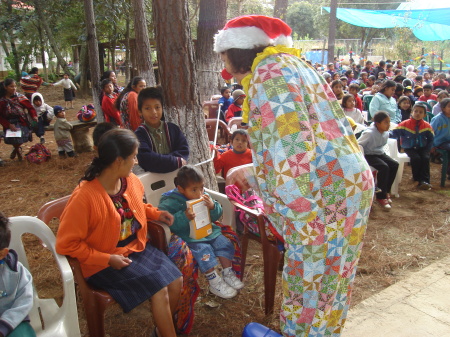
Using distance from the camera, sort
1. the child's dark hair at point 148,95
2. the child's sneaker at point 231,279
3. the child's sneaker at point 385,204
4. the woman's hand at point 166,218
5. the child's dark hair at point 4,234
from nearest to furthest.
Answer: the child's dark hair at point 4,234
the woman's hand at point 166,218
the child's sneaker at point 231,279
the child's dark hair at point 148,95
the child's sneaker at point 385,204

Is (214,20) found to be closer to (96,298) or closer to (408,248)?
(408,248)

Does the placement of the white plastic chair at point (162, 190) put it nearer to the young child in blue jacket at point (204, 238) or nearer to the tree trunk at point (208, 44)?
the young child in blue jacket at point (204, 238)

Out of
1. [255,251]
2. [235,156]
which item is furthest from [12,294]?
[235,156]

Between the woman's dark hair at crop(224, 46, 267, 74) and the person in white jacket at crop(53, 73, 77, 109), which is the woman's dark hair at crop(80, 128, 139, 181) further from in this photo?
the person in white jacket at crop(53, 73, 77, 109)

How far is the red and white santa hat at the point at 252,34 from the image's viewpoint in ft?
6.14

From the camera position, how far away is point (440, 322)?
2662mm

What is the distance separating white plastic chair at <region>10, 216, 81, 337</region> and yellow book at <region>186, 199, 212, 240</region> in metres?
0.89

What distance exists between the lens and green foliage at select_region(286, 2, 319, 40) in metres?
36.5

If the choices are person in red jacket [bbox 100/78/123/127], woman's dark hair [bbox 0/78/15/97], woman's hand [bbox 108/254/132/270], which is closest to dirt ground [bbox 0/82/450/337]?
woman's hand [bbox 108/254/132/270]

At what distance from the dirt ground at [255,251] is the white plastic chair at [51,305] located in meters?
0.56

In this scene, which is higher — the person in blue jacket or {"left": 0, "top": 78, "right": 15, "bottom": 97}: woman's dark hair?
{"left": 0, "top": 78, "right": 15, "bottom": 97}: woman's dark hair

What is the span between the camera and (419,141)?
17.9 ft

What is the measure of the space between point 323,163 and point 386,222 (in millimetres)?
3067

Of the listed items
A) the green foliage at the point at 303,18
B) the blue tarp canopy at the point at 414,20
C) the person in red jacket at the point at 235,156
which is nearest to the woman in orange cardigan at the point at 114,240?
the person in red jacket at the point at 235,156
